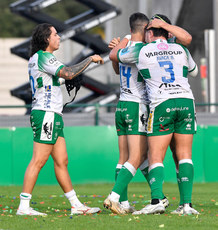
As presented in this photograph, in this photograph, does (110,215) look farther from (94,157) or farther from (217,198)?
(94,157)

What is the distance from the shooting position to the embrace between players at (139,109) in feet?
21.4

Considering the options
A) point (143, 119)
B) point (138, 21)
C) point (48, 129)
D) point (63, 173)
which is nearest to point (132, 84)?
point (143, 119)

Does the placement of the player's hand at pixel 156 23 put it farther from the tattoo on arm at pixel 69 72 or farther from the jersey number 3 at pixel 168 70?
the tattoo on arm at pixel 69 72

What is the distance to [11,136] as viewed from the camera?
42.6ft

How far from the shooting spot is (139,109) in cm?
682

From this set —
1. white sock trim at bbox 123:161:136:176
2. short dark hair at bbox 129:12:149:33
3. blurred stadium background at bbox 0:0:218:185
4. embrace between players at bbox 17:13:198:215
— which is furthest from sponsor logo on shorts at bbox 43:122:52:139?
blurred stadium background at bbox 0:0:218:185

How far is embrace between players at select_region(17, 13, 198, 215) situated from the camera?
651cm

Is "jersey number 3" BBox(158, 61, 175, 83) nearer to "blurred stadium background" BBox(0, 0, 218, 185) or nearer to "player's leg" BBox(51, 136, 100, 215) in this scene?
"player's leg" BBox(51, 136, 100, 215)

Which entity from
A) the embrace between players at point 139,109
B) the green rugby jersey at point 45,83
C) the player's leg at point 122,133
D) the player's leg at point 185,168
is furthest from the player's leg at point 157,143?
the green rugby jersey at point 45,83

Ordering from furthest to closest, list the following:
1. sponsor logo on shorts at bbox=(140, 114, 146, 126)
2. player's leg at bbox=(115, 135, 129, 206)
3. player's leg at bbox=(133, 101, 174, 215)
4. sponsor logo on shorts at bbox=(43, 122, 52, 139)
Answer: player's leg at bbox=(115, 135, 129, 206) < sponsor logo on shorts at bbox=(140, 114, 146, 126) < sponsor logo on shorts at bbox=(43, 122, 52, 139) < player's leg at bbox=(133, 101, 174, 215)

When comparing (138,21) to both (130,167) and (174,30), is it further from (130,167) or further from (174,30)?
(130,167)

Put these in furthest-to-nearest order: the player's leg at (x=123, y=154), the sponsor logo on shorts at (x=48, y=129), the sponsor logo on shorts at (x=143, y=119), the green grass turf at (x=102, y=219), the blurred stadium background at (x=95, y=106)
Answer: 1. the blurred stadium background at (x=95, y=106)
2. the player's leg at (x=123, y=154)
3. the sponsor logo on shorts at (x=143, y=119)
4. the sponsor logo on shorts at (x=48, y=129)
5. the green grass turf at (x=102, y=219)

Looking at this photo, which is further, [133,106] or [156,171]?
[133,106]

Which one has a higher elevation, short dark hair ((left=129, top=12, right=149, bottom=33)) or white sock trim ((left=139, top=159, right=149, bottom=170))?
short dark hair ((left=129, top=12, right=149, bottom=33))
